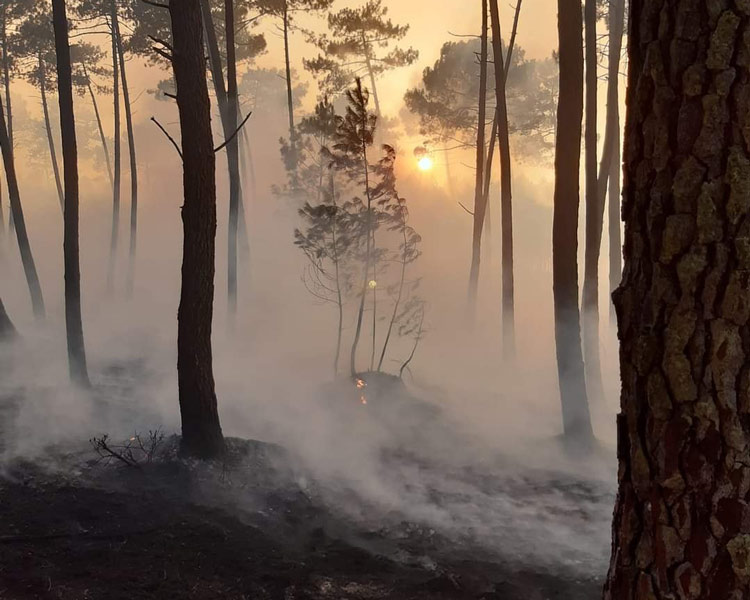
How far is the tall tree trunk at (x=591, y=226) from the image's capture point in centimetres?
1151

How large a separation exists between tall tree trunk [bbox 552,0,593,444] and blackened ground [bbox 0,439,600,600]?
415cm

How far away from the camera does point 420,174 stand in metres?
37.8

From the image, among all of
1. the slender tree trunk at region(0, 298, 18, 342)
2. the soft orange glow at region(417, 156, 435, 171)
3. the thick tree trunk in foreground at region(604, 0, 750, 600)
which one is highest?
the soft orange glow at region(417, 156, 435, 171)

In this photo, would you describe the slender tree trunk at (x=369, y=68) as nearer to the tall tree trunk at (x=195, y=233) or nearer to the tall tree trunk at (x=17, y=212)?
the tall tree trunk at (x=17, y=212)

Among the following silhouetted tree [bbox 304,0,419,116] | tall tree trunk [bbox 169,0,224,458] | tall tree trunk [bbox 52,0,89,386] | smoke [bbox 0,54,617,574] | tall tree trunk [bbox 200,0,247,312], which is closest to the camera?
tall tree trunk [bbox 169,0,224,458]

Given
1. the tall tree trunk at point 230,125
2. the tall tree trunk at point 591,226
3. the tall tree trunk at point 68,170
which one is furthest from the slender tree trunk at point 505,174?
the tall tree trunk at point 68,170

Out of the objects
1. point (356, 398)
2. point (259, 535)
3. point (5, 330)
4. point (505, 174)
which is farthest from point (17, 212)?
point (259, 535)

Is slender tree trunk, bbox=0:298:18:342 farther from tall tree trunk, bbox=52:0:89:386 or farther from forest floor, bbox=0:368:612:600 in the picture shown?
forest floor, bbox=0:368:612:600

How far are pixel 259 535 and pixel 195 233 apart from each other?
3.60 metres

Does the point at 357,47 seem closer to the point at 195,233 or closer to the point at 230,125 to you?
the point at 230,125

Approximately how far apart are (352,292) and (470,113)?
46.1 feet

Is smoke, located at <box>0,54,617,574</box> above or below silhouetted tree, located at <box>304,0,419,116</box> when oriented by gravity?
below

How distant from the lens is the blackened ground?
491cm

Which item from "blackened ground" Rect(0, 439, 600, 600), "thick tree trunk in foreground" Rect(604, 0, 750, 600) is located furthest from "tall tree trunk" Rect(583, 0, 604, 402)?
"thick tree trunk in foreground" Rect(604, 0, 750, 600)
